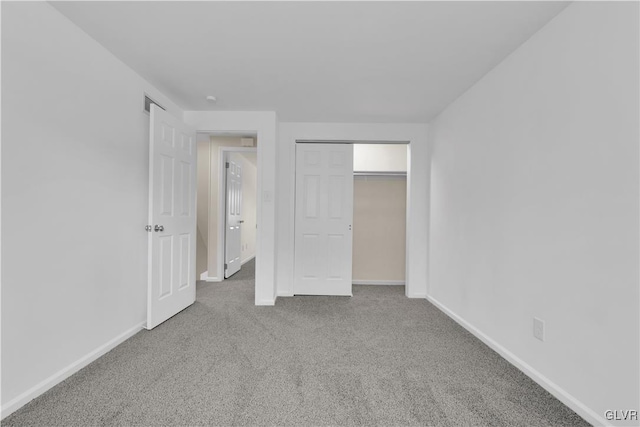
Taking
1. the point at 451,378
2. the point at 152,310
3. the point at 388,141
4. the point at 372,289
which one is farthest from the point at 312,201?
the point at 451,378

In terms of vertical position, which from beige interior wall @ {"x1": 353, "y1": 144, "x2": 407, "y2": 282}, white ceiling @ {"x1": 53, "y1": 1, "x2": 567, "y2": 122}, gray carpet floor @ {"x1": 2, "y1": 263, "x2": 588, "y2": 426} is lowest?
gray carpet floor @ {"x1": 2, "y1": 263, "x2": 588, "y2": 426}

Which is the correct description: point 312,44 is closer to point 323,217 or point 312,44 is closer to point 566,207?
point 566,207

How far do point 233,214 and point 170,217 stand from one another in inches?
88.3

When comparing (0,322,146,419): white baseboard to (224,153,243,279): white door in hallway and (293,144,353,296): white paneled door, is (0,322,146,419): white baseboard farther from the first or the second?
(224,153,243,279): white door in hallway

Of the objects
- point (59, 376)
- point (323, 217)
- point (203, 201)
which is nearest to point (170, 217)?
point (59, 376)

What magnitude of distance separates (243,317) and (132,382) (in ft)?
4.05

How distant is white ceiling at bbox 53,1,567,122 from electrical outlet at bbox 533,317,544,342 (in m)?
1.77

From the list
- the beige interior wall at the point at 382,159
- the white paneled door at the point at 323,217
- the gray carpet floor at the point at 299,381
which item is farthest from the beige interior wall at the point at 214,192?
the beige interior wall at the point at 382,159

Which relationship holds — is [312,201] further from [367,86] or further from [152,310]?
[152,310]

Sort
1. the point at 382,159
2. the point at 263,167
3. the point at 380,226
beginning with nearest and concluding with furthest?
the point at 263,167, the point at 382,159, the point at 380,226

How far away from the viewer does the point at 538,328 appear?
1.84 m

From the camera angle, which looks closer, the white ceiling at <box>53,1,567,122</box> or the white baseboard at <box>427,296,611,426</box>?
the white baseboard at <box>427,296,611,426</box>

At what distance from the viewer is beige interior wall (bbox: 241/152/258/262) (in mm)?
6000

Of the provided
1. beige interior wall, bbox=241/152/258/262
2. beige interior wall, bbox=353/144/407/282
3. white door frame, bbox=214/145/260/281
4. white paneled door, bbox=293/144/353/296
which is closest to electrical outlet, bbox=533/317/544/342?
white paneled door, bbox=293/144/353/296
